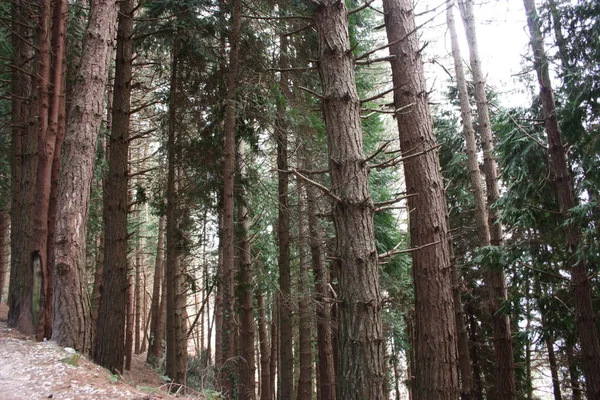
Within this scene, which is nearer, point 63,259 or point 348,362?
point 348,362

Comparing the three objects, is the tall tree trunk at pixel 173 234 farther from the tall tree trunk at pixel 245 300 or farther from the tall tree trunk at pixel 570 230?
the tall tree trunk at pixel 570 230

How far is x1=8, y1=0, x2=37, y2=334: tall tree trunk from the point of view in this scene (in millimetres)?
7034

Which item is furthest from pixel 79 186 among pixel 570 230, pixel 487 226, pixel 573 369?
pixel 573 369

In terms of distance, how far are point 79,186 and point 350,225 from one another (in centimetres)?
366

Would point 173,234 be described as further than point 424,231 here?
Yes

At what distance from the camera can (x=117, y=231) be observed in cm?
755

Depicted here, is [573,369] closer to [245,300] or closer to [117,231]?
[245,300]

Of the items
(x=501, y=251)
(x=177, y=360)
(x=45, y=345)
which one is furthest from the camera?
(x=177, y=360)

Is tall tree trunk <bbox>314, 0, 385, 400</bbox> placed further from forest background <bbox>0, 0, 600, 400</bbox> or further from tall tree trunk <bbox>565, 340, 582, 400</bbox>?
tall tree trunk <bbox>565, 340, 582, 400</bbox>

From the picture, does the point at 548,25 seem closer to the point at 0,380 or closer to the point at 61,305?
the point at 61,305

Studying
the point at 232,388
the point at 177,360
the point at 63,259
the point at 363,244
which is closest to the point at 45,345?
the point at 63,259

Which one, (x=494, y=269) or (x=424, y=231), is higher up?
(x=424, y=231)

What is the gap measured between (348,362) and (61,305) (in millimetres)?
3635

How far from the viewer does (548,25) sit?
26.0 feet
